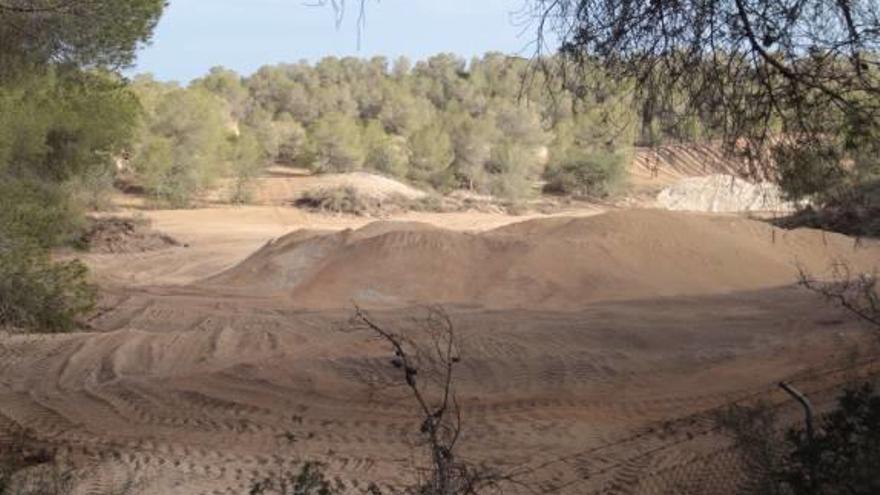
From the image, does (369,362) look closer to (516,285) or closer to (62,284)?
(62,284)

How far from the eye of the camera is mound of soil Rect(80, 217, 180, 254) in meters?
31.0

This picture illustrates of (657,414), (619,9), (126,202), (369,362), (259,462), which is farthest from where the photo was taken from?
(126,202)

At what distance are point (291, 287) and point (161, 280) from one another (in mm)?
4434

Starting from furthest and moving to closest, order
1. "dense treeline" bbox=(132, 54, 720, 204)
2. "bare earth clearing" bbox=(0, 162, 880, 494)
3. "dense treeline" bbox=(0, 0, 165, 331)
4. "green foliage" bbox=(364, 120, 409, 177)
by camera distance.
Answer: "green foliage" bbox=(364, 120, 409, 177) → "dense treeline" bbox=(132, 54, 720, 204) → "dense treeline" bbox=(0, 0, 165, 331) → "bare earth clearing" bbox=(0, 162, 880, 494)

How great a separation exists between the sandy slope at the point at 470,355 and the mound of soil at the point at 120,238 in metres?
5.40

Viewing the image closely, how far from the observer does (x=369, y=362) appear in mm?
13031

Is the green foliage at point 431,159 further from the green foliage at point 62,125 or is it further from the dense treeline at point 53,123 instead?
the green foliage at point 62,125

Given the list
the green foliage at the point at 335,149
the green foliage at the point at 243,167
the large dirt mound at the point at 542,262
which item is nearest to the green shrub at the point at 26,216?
the large dirt mound at the point at 542,262

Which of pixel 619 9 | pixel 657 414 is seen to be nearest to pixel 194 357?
pixel 657 414

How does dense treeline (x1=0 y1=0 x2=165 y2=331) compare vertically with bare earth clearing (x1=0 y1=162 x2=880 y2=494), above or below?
above

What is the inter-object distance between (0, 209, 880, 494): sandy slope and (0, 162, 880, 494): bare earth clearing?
0.04 metres

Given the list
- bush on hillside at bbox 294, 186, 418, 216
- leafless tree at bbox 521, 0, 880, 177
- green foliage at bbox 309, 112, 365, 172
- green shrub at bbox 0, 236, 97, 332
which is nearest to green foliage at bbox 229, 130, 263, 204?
bush on hillside at bbox 294, 186, 418, 216

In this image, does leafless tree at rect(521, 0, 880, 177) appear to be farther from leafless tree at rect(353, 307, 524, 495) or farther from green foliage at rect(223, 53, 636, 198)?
green foliage at rect(223, 53, 636, 198)

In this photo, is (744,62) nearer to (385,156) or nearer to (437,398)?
(437,398)
